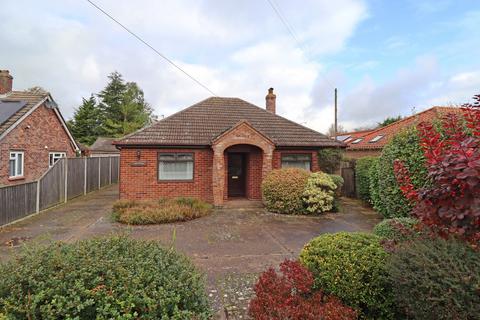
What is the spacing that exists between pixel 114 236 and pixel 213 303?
1683 millimetres

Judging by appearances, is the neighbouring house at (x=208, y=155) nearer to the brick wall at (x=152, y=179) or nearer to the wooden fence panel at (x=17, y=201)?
the brick wall at (x=152, y=179)

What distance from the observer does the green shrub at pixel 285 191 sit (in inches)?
380

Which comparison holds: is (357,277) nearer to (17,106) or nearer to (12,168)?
(12,168)

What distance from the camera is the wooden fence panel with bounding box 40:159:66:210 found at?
9895 millimetres

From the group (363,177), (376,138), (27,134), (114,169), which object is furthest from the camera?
(376,138)

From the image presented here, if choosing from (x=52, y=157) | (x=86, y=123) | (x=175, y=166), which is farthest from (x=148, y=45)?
(x=86, y=123)

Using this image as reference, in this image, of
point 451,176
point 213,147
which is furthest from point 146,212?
point 451,176

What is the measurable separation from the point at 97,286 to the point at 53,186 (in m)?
11.3

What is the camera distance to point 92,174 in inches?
603

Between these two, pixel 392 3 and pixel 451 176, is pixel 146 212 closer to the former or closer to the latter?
pixel 451 176

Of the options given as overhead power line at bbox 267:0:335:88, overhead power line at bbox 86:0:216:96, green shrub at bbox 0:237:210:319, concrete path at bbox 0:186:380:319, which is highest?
overhead power line at bbox 267:0:335:88

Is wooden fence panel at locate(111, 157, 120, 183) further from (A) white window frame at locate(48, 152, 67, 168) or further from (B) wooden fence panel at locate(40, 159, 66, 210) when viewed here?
(B) wooden fence panel at locate(40, 159, 66, 210)

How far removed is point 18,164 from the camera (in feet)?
39.0

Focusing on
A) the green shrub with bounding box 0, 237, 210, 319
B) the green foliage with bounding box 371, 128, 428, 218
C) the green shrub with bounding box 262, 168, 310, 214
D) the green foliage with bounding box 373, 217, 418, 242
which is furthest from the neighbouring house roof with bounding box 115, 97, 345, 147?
the green shrub with bounding box 0, 237, 210, 319
